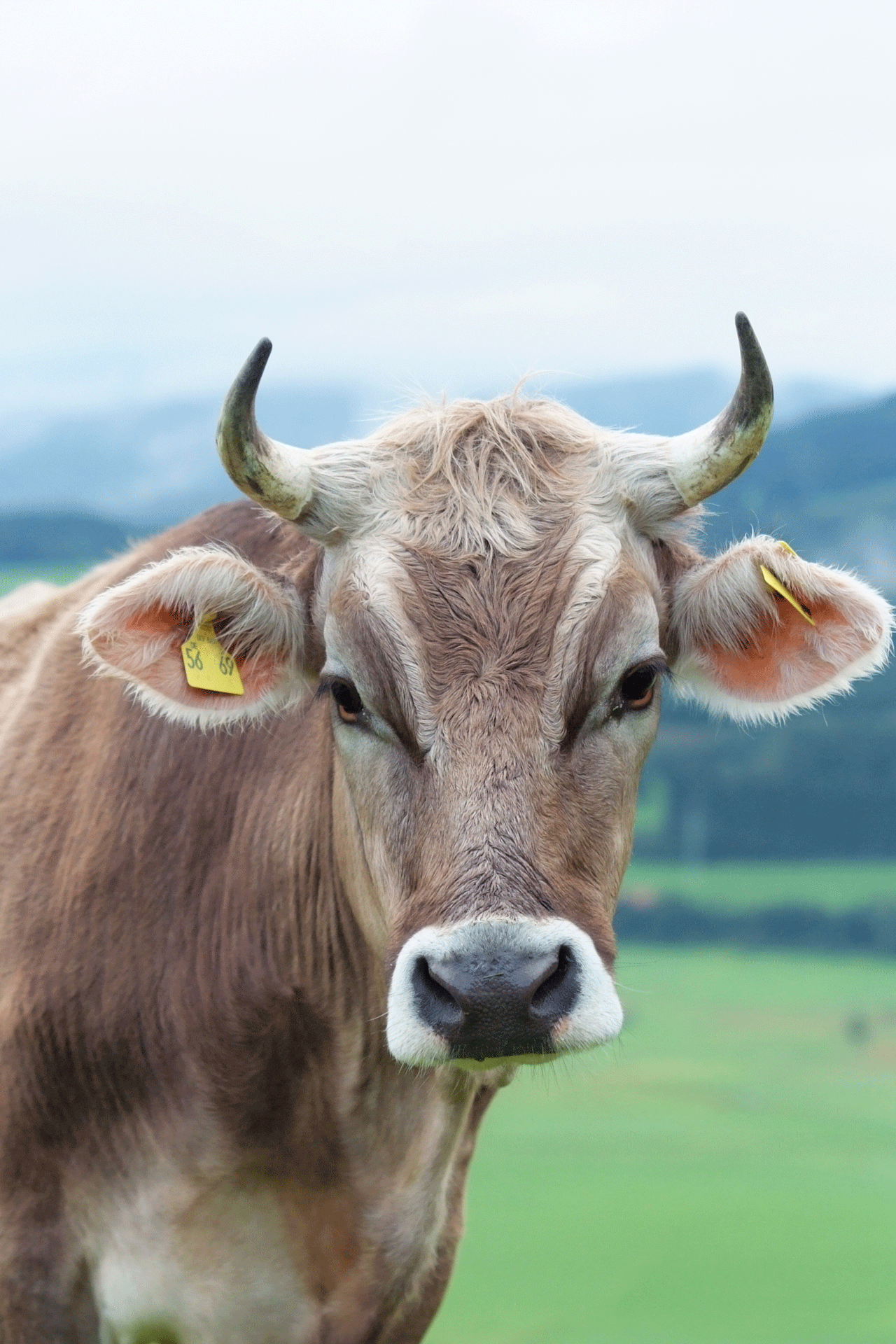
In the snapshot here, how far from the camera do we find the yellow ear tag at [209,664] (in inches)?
158

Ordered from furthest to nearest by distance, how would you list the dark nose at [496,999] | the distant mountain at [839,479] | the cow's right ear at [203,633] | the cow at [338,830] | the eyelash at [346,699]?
the distant mountain at [839,479] → the cow's right ear at [203,633] → the eyelash at [346,699] → the cow at [338,830] → the dark nose at [496,999]

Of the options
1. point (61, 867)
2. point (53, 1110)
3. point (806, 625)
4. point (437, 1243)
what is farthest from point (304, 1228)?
point (806, 625)

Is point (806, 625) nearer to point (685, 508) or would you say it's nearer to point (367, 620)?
point (685, 508)

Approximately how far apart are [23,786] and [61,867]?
0.38 meters

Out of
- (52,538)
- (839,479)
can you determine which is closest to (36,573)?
(52,538)

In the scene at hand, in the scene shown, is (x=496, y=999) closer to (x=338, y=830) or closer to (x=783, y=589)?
(x=338, y=830)

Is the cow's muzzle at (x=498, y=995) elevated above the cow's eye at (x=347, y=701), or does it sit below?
below

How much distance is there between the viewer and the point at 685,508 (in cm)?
402

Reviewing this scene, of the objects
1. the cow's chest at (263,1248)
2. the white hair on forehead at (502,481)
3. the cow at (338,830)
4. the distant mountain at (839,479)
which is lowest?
the distant mountain at (839,479)

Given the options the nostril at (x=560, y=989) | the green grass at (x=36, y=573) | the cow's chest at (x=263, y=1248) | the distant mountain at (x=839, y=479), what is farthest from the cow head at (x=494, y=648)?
the distant mountain at (x=839, y=479)

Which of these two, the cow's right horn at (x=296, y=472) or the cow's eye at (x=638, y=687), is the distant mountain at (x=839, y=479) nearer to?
the cow's right horn at (x=296, y=472)

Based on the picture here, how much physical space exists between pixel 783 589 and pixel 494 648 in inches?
38.8

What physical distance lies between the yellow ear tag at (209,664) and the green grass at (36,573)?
445 cm

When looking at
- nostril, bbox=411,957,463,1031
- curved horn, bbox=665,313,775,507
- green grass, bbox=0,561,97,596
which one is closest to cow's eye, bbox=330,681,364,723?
nostril, bbox=411,957,463,1031
